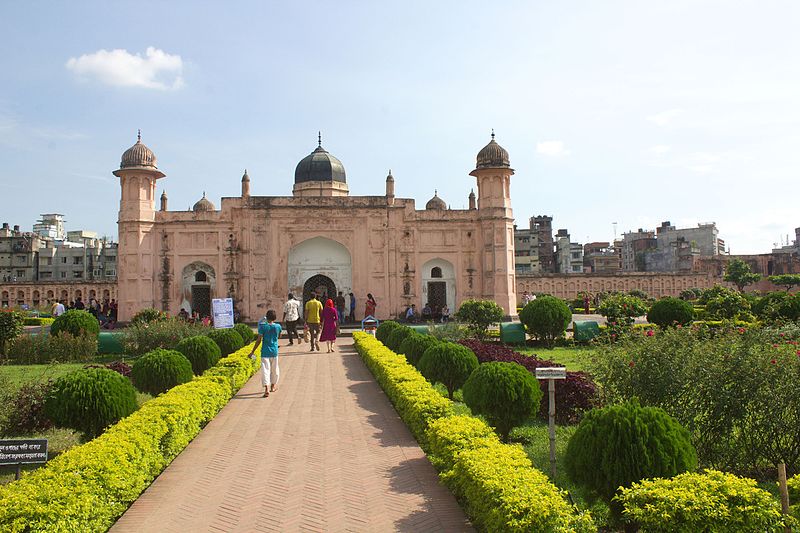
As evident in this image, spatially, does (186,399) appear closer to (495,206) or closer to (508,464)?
(508,464)

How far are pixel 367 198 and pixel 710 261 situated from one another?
40.0 m

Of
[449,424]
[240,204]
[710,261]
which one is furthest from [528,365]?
[710,261]

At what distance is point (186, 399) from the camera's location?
8.24 m

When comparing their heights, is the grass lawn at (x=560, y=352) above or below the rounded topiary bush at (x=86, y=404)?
below

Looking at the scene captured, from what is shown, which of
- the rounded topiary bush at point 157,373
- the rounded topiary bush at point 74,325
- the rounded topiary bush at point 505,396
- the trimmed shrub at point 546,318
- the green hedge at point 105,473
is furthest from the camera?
the trimmed shrub at point 546,318

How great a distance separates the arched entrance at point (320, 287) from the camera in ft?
91.4

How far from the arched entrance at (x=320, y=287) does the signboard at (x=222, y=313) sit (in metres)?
7.71

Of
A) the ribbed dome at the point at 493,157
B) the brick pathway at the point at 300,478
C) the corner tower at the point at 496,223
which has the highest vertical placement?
the ribbed dome at the point at 493,157

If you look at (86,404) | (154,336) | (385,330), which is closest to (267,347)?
(86,404)

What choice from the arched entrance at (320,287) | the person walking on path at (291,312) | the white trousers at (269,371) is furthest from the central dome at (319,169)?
the white trousers at (269,371)

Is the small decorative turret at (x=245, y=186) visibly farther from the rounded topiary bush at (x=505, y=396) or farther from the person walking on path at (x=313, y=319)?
the rounded topiary bush at (x=505, y=396)

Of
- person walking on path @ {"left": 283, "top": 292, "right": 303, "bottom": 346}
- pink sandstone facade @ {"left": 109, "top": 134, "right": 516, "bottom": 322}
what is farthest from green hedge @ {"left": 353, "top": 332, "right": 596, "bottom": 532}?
pink sandstone facade @ {"left": 109, "top": 134, "right": 516, "bottom": 322}

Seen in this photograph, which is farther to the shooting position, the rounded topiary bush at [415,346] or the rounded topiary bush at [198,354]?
the rounded topiary bush at [415,346]

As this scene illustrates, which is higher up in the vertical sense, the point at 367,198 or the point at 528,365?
the point at 367,198
